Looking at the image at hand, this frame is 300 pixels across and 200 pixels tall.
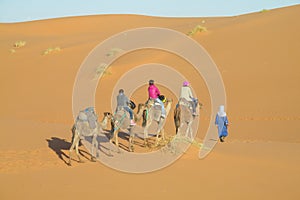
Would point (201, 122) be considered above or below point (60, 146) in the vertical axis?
above

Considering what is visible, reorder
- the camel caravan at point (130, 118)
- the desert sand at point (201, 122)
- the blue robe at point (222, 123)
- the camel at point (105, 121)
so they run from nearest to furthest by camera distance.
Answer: the desert sand at point (201, 122)
the camel caravan at point (130, 118)
the camel at point (105, 121)
the blue robe at point (222, 123)

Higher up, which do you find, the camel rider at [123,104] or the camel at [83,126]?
the camel rider at [123,104]

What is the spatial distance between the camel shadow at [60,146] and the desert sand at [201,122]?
31mm

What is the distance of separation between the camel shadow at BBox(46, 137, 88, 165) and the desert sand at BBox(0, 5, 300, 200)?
0.03 meters

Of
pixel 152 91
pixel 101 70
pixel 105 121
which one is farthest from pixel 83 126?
pixel 101 70

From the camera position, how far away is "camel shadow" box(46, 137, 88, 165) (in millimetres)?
10820

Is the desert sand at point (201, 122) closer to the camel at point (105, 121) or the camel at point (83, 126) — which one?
the camel at point (83, 126)

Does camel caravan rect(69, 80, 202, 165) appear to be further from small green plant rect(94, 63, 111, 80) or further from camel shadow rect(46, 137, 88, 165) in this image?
small green plant rect(94, 63, 111, 80)

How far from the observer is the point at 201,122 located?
64.2 ft

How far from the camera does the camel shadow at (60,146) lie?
10.8 meters

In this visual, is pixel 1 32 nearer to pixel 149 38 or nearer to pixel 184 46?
pixel 149 38

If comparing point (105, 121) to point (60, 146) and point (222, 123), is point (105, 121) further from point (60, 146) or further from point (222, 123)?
point (222, 123)

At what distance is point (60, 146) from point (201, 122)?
29.1 ft

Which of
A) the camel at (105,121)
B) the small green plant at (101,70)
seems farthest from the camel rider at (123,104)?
the small green plant at (101,70)
